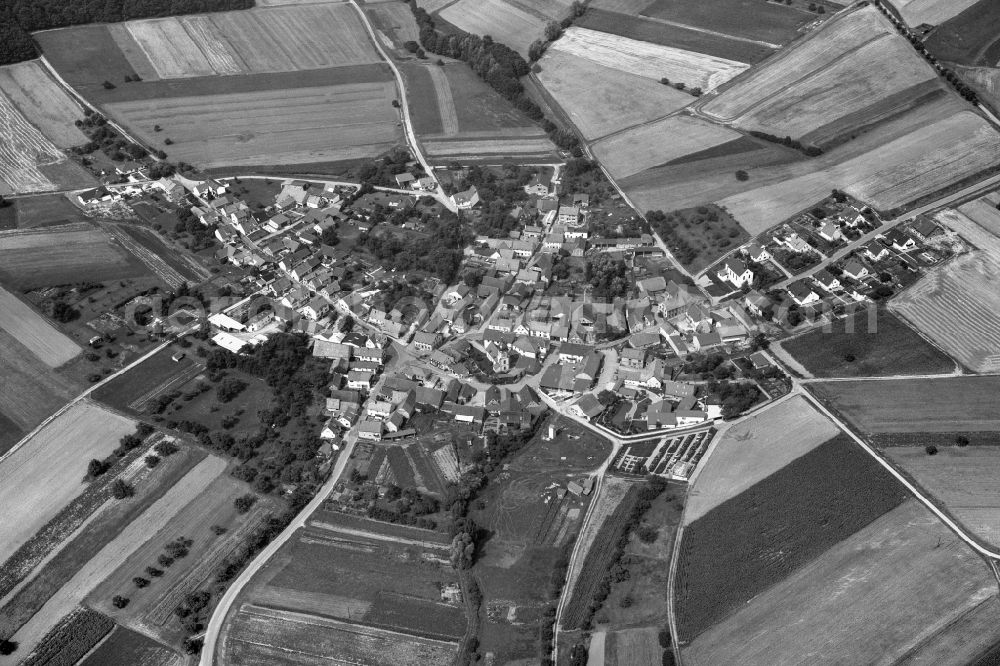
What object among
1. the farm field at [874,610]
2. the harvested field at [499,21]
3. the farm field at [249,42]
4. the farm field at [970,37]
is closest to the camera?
the farm field at [874,610]

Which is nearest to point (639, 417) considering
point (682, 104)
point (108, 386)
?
point (108, 386)

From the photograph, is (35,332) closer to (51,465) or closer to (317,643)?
(51,465)

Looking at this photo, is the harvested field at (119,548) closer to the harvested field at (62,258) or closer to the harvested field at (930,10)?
the harvested field at (62,258)

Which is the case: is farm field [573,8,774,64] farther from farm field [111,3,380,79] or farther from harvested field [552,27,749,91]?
farm field [111,3,380,79]

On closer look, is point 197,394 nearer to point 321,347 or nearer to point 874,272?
point 321,347

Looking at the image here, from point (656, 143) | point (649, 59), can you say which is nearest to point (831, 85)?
point (656, 143)

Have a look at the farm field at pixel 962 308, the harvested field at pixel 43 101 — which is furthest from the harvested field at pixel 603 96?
the harvested field at pixel 43 101
